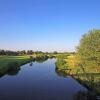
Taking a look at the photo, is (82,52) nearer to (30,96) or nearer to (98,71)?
Answer: (98,71)

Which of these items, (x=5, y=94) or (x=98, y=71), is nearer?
(x=5, y=94)

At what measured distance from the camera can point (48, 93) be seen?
1240 inches

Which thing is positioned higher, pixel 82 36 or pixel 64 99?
pixel 82 36

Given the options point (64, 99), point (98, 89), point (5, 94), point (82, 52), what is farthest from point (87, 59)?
point (5, 94)

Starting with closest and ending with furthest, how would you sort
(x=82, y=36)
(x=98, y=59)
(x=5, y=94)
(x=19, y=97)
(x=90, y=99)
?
1. (x=90, y=99)
2. (x=19, y=97)
3. (x=5, y=94)
4. (x=98, y=59)
5. (x=82, y=36)

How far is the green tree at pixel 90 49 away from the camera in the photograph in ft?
135

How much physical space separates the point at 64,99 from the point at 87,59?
1635 centimetres

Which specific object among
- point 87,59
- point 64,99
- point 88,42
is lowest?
point 64,99

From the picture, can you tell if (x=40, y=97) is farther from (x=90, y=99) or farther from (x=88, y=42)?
(x=88, y=42)

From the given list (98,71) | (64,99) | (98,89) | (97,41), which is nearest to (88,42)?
(97,41)

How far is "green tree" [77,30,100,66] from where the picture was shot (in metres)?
41.1

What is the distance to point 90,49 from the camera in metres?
41.6

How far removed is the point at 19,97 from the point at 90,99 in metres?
9.64

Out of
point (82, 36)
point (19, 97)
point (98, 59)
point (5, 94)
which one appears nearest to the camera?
point (19, 97)
